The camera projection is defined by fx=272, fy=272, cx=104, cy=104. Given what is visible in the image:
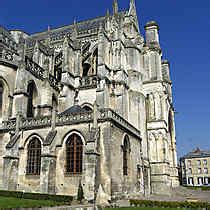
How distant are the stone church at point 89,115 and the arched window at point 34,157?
73mm

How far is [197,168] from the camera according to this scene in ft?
206

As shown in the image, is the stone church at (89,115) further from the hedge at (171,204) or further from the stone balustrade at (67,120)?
the hedge at (171,204)

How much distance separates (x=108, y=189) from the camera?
17844 millimetres

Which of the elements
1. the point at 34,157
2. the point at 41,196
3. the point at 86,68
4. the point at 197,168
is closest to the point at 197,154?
the point at 197,168

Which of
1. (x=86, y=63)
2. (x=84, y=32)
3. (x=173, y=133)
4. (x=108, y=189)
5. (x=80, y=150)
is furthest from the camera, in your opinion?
(x=173, y=133)

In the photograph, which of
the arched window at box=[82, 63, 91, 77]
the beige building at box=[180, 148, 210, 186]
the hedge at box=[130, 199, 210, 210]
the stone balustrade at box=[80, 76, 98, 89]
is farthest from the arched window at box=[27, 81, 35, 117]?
the beige building at box=[180, 148, 210, 186]

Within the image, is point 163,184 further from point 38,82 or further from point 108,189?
point 38,82

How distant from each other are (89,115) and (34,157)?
5371mm

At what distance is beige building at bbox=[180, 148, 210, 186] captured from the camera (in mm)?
61459

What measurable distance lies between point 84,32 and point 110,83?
10135 millimetres

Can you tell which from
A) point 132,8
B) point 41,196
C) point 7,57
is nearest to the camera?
point 41,196

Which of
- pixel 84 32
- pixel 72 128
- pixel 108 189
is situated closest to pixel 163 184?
pixel 108 189

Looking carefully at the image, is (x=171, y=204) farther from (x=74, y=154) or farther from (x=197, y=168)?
(x=197, y=168)

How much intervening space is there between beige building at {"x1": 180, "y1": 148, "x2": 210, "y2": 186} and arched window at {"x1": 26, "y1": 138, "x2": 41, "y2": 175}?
50218 millimetres
